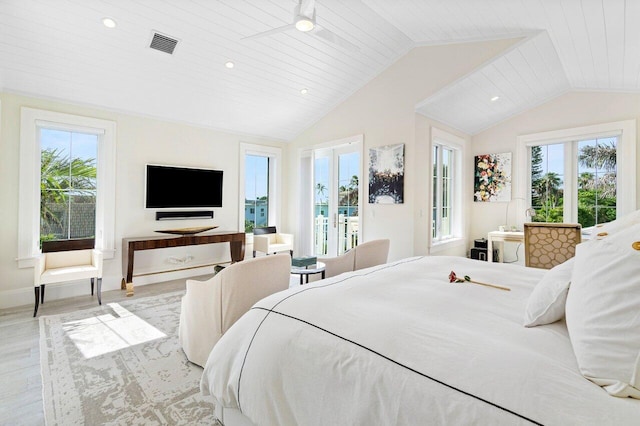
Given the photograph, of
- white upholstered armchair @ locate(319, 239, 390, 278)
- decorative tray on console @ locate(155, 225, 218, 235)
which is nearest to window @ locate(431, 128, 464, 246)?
white upholstered armchair @ locate(319, 239, 390, 278)

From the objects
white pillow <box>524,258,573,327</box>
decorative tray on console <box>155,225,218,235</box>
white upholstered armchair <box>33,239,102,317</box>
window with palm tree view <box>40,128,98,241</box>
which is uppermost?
window with palm tree view <box>40,128,98,241</box>

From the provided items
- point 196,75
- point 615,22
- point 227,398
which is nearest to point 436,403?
point 227,398

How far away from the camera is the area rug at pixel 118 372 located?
172 centimetres

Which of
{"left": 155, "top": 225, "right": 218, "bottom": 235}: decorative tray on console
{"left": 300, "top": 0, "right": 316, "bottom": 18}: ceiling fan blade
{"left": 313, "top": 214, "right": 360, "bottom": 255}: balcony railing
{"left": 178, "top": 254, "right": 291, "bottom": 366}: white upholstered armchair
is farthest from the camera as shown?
{"left": 313, "top": 214, "right": 360, "bottom": 255}: balcony railing

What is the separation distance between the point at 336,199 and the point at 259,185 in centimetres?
→ 154

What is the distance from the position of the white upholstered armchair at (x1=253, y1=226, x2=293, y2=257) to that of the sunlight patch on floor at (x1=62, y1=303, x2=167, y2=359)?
2359mm

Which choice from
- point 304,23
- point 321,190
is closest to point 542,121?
point 321,190

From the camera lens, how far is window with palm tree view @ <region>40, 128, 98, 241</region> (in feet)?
12.6

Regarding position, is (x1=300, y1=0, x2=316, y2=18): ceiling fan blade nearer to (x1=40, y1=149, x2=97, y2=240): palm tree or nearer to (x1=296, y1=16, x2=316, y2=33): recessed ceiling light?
(x1=296, y1=16, x2=316, y2=33): recessed ceiling light

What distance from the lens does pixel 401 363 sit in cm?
93

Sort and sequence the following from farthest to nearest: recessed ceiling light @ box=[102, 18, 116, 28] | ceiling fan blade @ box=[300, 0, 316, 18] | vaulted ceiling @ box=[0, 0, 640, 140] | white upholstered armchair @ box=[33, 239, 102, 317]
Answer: white upholstered armchair @ box=[33, 239, 102, 317], recessed ceiling light @ box=[102, 18, 116, 28], vaulted ceiling @ box=[0, 0, 640, 140], ceiling fan blade @ box=[300, 0, 316, 18]

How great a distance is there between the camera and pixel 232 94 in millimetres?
4391

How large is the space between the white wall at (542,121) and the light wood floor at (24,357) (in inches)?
199

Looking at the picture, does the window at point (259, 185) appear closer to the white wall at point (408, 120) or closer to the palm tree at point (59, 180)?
the white wall at point (408, 120)
